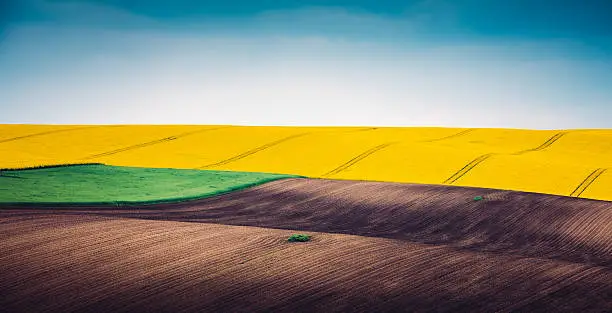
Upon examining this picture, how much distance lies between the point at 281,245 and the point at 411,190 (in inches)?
465

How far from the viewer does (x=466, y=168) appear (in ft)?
112

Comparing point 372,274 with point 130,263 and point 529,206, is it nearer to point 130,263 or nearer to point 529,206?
point 130,263

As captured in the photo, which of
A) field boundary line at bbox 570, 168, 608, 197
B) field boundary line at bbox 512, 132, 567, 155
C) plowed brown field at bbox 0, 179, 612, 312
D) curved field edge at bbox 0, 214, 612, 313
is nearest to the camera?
curved field edge at bbox 0, 214, 612, 313

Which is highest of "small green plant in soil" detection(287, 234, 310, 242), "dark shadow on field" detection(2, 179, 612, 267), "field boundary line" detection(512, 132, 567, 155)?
"field boundary line" detection(512, 132, 567, 155)

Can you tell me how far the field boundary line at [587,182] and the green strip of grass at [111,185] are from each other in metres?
14.1

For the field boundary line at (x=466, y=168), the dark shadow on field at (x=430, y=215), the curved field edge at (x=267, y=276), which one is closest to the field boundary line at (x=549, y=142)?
the field boundary line at (x=466, y=168)

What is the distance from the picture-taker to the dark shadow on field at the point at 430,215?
16.7m

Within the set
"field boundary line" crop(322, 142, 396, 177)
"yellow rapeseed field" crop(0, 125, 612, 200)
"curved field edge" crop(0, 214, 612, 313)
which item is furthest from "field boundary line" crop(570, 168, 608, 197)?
"curved field edge" crop(0, 214, 612, 313)

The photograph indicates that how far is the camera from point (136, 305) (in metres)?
10.1

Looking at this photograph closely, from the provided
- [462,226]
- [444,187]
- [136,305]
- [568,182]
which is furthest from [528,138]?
[136,305]

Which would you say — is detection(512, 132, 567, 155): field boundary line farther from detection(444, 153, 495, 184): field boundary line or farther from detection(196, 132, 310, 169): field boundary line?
detection(196, 132, 310, 169): field boundary line

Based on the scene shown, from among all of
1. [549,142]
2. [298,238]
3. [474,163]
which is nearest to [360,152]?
[474,163]

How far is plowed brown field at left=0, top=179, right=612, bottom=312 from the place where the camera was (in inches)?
407

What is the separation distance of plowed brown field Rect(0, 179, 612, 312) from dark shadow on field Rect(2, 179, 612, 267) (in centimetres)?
9
